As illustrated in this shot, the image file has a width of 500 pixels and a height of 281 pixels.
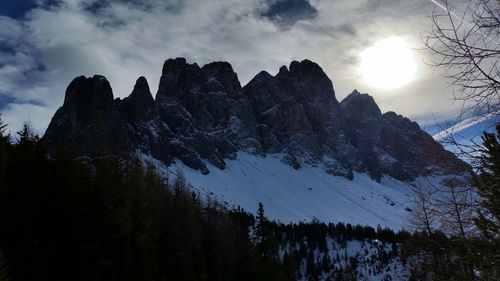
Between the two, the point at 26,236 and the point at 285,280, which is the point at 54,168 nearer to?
the point at 26,236

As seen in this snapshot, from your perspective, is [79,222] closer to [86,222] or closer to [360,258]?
[86,222]

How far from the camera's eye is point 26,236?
1133 inches

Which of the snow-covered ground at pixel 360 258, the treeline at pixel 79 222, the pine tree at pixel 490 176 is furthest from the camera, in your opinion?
the snow-covered ground at pixel 360 258

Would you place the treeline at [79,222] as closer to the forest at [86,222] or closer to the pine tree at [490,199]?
the forest at [86,222]

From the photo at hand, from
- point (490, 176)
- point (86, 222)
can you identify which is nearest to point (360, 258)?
point (86, 222)

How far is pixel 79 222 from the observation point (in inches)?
1209

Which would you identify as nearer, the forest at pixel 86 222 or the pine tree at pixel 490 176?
the pine tree at pixel 490 176

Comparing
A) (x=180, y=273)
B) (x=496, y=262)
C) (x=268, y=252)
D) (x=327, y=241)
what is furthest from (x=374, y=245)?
(x=496, y=262)

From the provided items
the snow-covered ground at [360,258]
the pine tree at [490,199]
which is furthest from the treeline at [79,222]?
the snow-covered ground at [360,258]

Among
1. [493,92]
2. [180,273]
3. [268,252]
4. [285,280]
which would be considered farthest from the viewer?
[268,252]

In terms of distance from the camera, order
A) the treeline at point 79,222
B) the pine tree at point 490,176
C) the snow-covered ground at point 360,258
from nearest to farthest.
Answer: the pine tree at point 490,176 → the treeline at point 79,222 → the snow-covered ground at point 360,258

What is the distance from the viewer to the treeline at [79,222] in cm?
2873

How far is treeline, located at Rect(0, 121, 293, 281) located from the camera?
1131 inches

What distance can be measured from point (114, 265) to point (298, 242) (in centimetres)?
15432
